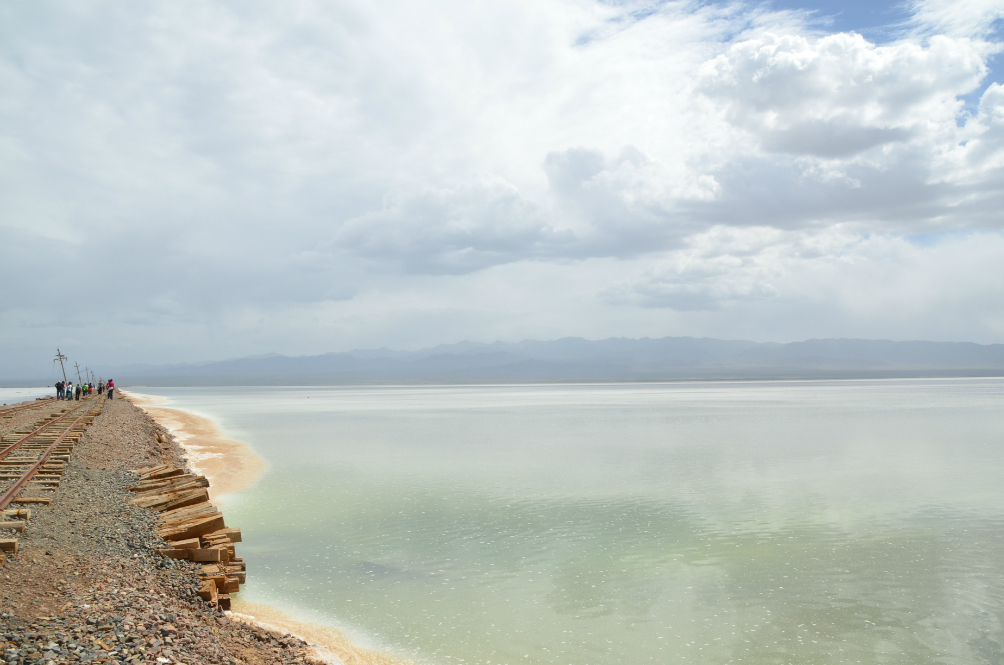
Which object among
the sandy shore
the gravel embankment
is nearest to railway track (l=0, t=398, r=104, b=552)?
the gravel embankment

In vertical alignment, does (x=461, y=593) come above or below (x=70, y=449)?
below

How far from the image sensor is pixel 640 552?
15062mm

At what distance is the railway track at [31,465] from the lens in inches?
497

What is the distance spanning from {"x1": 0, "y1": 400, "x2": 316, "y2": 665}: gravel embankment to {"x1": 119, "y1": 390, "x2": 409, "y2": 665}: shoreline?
61 cm

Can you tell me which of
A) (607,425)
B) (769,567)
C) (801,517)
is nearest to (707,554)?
(769,567)

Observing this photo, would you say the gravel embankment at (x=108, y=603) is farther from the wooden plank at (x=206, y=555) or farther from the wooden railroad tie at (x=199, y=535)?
the wooden plank at (x=206, y=555)

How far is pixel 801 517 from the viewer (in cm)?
1842

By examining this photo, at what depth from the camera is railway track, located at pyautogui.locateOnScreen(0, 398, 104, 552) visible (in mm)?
12625

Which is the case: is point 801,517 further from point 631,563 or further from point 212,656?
point 212,656

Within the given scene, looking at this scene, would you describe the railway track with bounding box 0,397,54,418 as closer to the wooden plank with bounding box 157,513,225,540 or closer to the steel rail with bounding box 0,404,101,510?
the steel rail with bounding box 0,404,101,510

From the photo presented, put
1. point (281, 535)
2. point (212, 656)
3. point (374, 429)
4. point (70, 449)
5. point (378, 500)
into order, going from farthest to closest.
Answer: point (374, 429), point (70, 449), point (378, 500), point (281, 535), point (212, 656)

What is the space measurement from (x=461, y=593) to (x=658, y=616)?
3.52m

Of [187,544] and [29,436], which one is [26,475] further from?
[29,436]

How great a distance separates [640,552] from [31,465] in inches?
665
